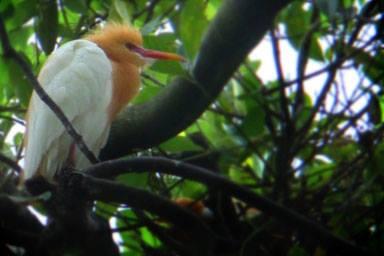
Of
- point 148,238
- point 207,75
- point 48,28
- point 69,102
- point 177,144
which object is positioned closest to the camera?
point 207,75

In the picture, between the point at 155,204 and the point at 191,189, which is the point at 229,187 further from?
the point at 191,189

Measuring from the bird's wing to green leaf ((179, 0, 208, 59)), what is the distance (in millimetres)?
528

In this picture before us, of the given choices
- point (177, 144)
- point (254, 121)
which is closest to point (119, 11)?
point (177, 144)

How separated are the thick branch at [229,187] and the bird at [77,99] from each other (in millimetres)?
538

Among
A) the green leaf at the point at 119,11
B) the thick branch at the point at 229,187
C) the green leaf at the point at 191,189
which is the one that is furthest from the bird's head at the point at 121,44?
the thick branch at the point at 229,187

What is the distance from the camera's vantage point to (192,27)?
1862 millimetres

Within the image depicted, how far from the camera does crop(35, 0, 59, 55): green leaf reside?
1979 millimetres

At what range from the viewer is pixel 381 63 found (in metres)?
2.33

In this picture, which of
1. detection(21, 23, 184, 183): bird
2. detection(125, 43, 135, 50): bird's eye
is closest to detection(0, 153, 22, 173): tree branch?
detection(21, 23, 184, 183): bird

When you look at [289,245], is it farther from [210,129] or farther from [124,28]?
[124,28]

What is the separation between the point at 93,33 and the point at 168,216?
1405 millimetres

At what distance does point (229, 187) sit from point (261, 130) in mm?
863

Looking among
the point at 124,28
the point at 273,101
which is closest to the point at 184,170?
the point at 273,101

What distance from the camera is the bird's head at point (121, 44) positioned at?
2680 millimetres
